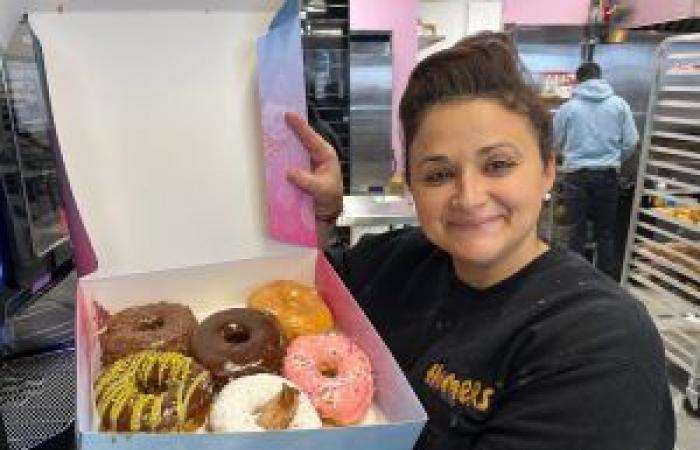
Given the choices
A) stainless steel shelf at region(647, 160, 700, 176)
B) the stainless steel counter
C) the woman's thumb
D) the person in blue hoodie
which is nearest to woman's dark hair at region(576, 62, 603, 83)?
the person in blue hoodie

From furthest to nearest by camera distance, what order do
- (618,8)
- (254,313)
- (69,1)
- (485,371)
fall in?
1. (618,8)
2. (254,313)
3. (69,1)
4. (485,371)

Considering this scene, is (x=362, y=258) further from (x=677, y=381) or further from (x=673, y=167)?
(x=677, y=381)

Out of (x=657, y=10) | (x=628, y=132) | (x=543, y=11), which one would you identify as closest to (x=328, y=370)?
(x=628, y=132)

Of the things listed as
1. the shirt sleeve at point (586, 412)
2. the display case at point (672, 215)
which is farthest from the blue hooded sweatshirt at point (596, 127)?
the shirt sleeve at point (586, 412)

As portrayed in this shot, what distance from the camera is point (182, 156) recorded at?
3.31ft

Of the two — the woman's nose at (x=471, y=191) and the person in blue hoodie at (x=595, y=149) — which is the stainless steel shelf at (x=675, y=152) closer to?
the person in blue hoodie at (x=595, y=149)

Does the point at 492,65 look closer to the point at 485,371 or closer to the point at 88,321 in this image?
the point at 485,371

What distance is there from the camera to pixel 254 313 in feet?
3.26

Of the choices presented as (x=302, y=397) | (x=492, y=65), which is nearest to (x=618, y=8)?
(x=492, y=65)

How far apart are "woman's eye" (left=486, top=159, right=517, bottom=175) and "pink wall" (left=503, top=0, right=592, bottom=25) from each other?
4.76 meters

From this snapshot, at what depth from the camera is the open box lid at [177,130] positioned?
93 cm

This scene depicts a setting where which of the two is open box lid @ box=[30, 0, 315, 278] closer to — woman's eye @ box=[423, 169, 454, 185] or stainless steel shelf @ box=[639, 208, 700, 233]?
woman's eye @ box=[423, 169, 454, 185]

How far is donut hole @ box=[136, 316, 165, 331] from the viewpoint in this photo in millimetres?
958

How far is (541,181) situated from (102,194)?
67 cm
